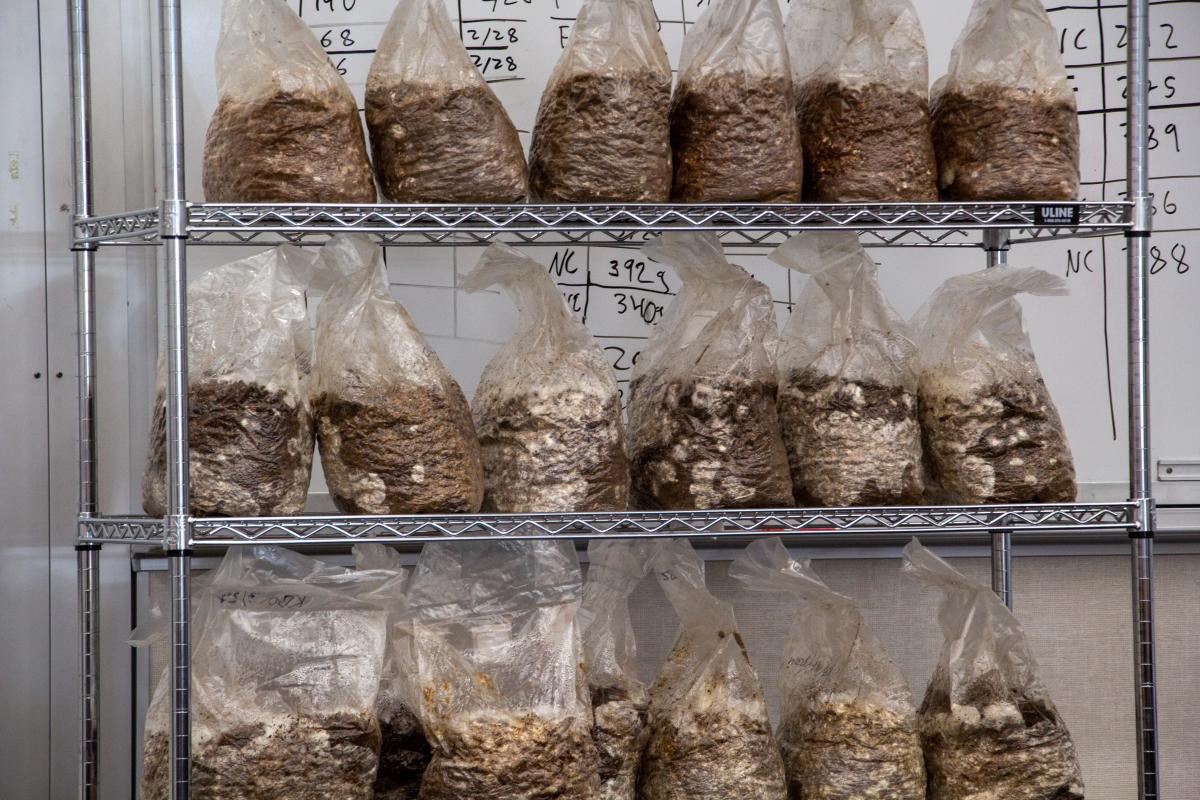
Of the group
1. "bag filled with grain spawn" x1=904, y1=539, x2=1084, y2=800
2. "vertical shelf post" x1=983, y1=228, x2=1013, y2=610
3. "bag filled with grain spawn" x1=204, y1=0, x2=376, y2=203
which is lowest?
"bag filled with grain spawn" x1=904, y1=539, x2=1084, y2=800

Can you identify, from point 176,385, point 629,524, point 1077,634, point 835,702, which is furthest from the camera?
point 1077,634

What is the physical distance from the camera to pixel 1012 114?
4.98 ft

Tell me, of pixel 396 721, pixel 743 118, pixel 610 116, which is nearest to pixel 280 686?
pixel 396 721

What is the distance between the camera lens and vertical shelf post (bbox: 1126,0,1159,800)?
59.5 inches

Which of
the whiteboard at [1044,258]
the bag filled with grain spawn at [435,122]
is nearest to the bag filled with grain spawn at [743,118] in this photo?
the bag filled with grain spawn at [435,122]

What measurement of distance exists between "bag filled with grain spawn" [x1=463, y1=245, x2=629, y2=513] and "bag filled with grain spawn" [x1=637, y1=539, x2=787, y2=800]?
0.21 m

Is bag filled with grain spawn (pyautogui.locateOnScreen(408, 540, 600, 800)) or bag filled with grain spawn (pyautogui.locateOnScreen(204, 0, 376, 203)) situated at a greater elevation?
bag filled with grain spawn (pyautogui.locateOnScreen(204, 0, 376, 203))

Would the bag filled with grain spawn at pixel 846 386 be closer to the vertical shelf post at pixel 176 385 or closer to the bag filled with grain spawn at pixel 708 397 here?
the bag filled with grain spawn at pixel 708 397

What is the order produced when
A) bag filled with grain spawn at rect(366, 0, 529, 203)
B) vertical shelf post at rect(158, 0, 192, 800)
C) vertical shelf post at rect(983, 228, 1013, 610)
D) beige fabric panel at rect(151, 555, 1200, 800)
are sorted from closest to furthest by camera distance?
vertical shelf post at rect(158, 0, 192, 800) → bag filled with grain spawn at rect(366, 0, 529, 203) → vertical shelf post at rect(983, 228, 1013, 610) → beige fabric panel at rect(151, 555, 1200, 800)

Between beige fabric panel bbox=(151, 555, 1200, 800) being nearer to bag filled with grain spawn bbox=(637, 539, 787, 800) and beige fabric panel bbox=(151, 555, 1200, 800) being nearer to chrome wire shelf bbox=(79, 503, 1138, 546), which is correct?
bag filled with grain spawn bbox=(637, 539, 787, 800)

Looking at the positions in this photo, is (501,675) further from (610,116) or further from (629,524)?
(610,116)

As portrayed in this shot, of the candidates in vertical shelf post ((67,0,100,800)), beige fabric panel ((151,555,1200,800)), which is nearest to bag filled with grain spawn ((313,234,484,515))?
vertical shelf post ((67,0,100,800))

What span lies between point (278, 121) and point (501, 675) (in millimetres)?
742

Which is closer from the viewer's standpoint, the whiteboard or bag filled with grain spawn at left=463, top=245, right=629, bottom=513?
bag filled with grain spawn at left=463, top=245, right=629, bottom=513
